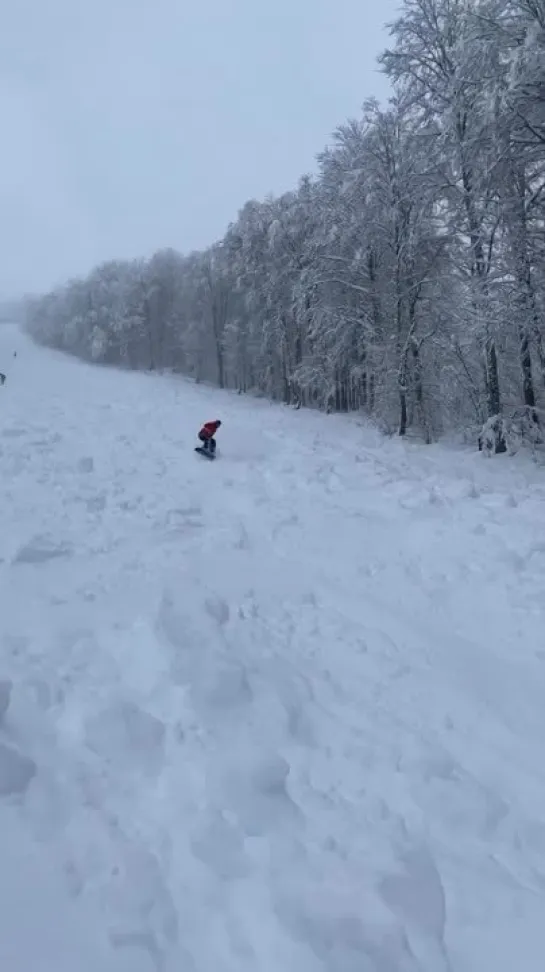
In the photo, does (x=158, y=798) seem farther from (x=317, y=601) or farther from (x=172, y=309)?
(x=172, y=309)

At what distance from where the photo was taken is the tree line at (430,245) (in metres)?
11.1

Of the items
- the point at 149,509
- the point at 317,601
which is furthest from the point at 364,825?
the point at 149,509

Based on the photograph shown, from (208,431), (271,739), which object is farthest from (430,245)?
(271,739)

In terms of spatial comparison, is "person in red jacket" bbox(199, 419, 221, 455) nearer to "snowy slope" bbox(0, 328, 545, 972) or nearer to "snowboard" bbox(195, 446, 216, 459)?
"snowboard" bbox(195, 446, 216, 459)

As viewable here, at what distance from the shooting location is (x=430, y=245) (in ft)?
56.1

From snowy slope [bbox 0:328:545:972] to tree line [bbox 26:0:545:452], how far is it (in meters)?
6.05

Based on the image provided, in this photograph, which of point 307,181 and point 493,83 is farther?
point 307,181

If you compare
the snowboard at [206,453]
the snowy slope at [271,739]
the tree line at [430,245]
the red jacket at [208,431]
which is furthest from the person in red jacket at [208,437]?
the tree line at [430,245]

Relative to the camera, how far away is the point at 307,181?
27641 mm

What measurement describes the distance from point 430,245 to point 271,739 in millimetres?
16664

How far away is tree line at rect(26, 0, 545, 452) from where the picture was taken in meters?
11.1

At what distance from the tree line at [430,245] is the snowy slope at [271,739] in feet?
19.8

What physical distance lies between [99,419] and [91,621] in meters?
12.8

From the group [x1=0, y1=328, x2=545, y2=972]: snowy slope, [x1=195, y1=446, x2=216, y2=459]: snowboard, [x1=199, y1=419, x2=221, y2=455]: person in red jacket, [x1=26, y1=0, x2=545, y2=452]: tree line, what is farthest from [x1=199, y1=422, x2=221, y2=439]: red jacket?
[x1=26, y1=0, x2=545, y2=452]: tree line
